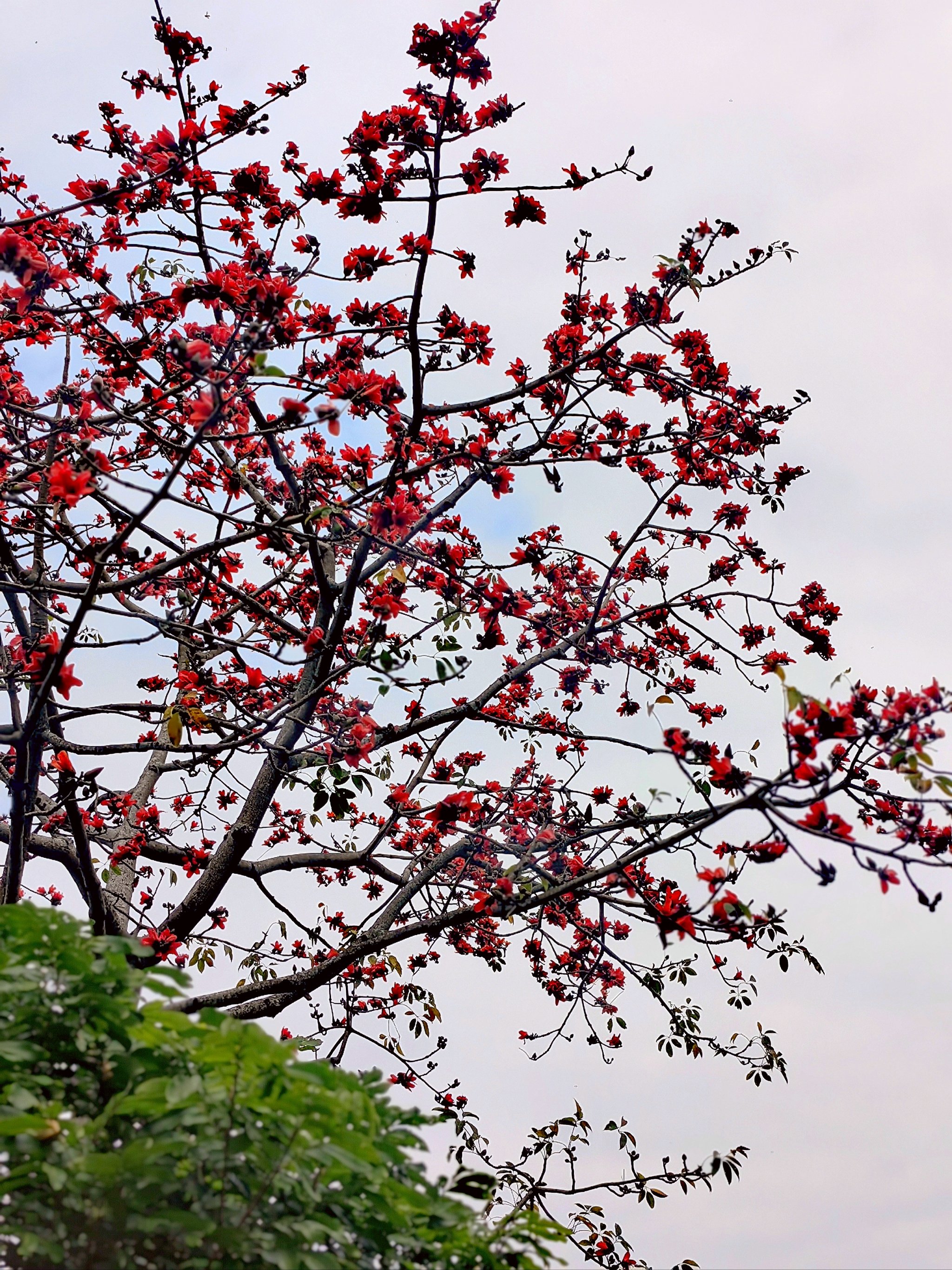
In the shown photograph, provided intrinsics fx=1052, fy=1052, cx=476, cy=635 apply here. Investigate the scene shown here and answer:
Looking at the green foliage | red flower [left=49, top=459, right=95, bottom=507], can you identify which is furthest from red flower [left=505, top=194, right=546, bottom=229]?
the green foliage

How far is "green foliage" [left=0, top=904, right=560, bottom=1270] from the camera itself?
2.26 meters

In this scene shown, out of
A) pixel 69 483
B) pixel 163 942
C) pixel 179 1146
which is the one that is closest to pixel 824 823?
pixel 179 1146

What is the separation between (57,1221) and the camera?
91.1 inches

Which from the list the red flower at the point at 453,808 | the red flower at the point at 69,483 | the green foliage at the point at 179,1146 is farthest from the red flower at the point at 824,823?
the red flower at the point at 69,483

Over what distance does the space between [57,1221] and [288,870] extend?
4.96 meters

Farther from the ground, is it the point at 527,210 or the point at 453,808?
the point at 527,210

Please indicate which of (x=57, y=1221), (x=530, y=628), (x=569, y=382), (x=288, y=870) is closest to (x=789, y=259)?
(x=569, y=382)

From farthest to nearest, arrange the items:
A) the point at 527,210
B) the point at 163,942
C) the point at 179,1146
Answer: the point at 163,942
the point at 527,210
the point at 179,1146

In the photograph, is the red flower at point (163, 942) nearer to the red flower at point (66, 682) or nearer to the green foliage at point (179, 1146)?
the red flower at point (66, 682)

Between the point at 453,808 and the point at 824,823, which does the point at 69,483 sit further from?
the point at 824,823

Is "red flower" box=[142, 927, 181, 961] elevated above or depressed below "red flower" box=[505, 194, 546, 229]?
below

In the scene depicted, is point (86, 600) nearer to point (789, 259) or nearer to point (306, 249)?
point (306, 249)

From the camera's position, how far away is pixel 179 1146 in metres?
2.22

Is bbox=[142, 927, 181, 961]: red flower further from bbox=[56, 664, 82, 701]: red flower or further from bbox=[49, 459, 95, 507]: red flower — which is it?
bbox=[49, 459, 95, 507]: red flower
